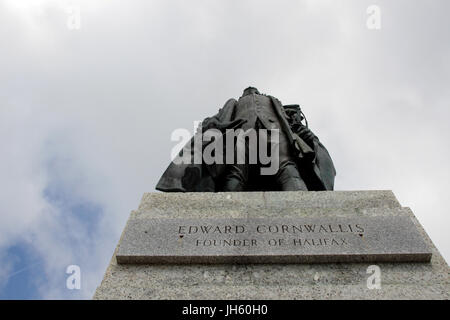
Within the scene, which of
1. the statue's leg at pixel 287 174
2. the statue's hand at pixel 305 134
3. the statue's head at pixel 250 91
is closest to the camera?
the statue's leg at pixel 287 174

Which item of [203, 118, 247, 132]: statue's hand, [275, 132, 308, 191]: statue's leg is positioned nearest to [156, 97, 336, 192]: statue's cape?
[203, 118, 247, 132]: statue's hand

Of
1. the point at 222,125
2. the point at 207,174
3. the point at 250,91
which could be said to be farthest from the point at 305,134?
the point at 250,91

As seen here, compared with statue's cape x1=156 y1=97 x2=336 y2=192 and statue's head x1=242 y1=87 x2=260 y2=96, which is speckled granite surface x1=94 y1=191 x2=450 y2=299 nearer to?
statue's cape x1=156 y1=97 x2=336 y2=192

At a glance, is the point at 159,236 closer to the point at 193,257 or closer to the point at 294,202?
the point at 193,257

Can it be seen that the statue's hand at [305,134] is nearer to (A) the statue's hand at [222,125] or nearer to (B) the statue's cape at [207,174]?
(B) the statue's cape at [207,174]

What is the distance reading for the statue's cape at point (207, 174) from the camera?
6145 millimetres

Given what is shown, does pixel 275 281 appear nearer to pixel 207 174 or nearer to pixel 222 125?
pixel 207 174

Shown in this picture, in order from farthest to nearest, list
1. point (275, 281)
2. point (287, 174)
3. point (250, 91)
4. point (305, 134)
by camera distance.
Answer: point (250, 91), point (305, 134), point (287, 174), point (275, 281)

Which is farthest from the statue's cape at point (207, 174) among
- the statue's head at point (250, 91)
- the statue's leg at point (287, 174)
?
the statue's head at point (250, 91)

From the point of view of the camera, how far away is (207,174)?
261 inches

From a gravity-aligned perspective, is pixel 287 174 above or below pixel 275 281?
above

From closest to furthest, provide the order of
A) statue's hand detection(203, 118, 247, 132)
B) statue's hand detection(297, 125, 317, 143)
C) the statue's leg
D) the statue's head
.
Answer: the statue's leg, statue's hand detection(203, 118, 247, 132), statue's hand detection(297, 125, 317, 143), the statue's head

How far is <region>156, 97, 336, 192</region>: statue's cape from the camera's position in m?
6.15
